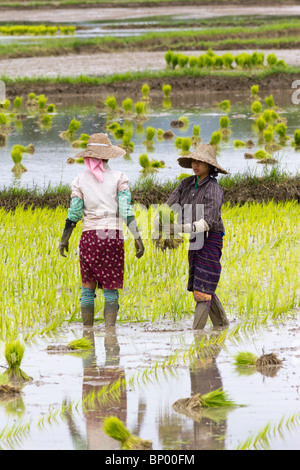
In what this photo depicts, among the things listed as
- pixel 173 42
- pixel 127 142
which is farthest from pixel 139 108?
pixel 173 42

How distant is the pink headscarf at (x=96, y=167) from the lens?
4.66 meters

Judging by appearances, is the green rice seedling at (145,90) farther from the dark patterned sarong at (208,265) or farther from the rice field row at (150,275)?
the dark patterned sarong at (208,265)

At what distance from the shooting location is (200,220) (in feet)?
14.7

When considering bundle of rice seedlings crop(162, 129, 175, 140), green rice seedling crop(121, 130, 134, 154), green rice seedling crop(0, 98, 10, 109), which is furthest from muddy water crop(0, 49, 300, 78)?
green rice seedling crop(121, 130, 134, 154)

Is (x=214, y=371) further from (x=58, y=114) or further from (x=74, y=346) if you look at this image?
(x=58, y=114)

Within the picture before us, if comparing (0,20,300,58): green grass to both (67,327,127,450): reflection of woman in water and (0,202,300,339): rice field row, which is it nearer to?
(0,202,300,339): rice field row

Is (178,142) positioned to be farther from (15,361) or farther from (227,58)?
(227,58)

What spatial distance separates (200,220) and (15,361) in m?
1.26

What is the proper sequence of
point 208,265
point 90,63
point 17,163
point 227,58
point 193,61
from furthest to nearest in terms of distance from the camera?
point 90,63
point 193,61
point 227,58
point 17,163
point 208,265

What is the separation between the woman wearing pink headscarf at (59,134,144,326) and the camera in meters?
4.66

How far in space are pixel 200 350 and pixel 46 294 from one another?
4.09 feet

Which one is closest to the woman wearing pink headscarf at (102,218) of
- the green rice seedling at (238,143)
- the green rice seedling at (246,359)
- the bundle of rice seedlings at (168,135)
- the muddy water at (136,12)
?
the green rice seedling at (246,359)

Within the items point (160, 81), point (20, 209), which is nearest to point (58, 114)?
point (160, 81)

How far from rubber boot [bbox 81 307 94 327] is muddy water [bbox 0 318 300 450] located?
0.17 ft
